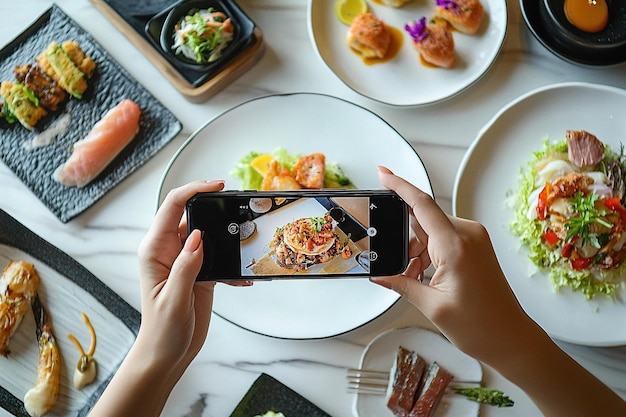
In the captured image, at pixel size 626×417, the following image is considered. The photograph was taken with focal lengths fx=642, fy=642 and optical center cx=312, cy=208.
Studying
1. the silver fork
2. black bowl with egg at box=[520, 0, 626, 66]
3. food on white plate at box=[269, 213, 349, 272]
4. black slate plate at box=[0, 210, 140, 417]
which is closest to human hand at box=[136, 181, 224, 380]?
food on white plate at box=[269, 213, 349, 272]

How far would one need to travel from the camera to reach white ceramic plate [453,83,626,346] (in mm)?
1920

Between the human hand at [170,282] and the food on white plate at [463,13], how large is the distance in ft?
3.22

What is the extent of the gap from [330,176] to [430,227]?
54cm

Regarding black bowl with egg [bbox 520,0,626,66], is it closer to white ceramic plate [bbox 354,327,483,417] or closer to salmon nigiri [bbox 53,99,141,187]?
white ceramic plate [bbox 354,327,483,417]

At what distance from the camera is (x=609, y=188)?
6.26 ft

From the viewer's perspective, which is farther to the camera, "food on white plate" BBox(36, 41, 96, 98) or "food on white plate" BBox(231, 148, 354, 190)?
"food on white plate" BBox(36, 41, 96, 98)

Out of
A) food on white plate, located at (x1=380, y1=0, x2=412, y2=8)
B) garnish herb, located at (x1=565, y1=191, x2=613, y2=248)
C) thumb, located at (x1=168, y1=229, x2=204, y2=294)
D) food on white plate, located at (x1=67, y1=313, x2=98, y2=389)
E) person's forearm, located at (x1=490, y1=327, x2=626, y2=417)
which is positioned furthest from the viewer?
food on white plate, located at (x1=380, y1=0, x2=412, y2=8)

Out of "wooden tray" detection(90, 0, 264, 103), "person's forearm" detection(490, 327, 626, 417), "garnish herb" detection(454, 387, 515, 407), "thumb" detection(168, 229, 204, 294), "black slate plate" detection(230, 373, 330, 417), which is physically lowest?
"garnish herb" detection(454, 387, 515, 407)

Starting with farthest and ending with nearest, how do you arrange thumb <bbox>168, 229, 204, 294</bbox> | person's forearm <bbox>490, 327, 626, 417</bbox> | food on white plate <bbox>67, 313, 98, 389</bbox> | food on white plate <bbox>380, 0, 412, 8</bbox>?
1. food on white plate <bbox>380, 0, 412, 8</bbox>
2. food on white plate <bbox>67, 313, 98, 389</bbox>
3. person's forearm <bbox>490, 327, 626, 417</bbox>
4. thumb <bbox>168, 229, 204, 294</bbox>

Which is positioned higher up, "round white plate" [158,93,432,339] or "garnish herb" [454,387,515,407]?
"round white plate" [158,93,432,339]

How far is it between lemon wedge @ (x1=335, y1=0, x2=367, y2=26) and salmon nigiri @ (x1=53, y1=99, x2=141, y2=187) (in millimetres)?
724

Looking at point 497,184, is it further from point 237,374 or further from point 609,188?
point 237,374

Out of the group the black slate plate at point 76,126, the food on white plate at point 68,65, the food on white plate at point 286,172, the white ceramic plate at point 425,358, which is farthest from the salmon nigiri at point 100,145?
the white ceramic plate at point 425,358

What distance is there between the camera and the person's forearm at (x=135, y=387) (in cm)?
151
